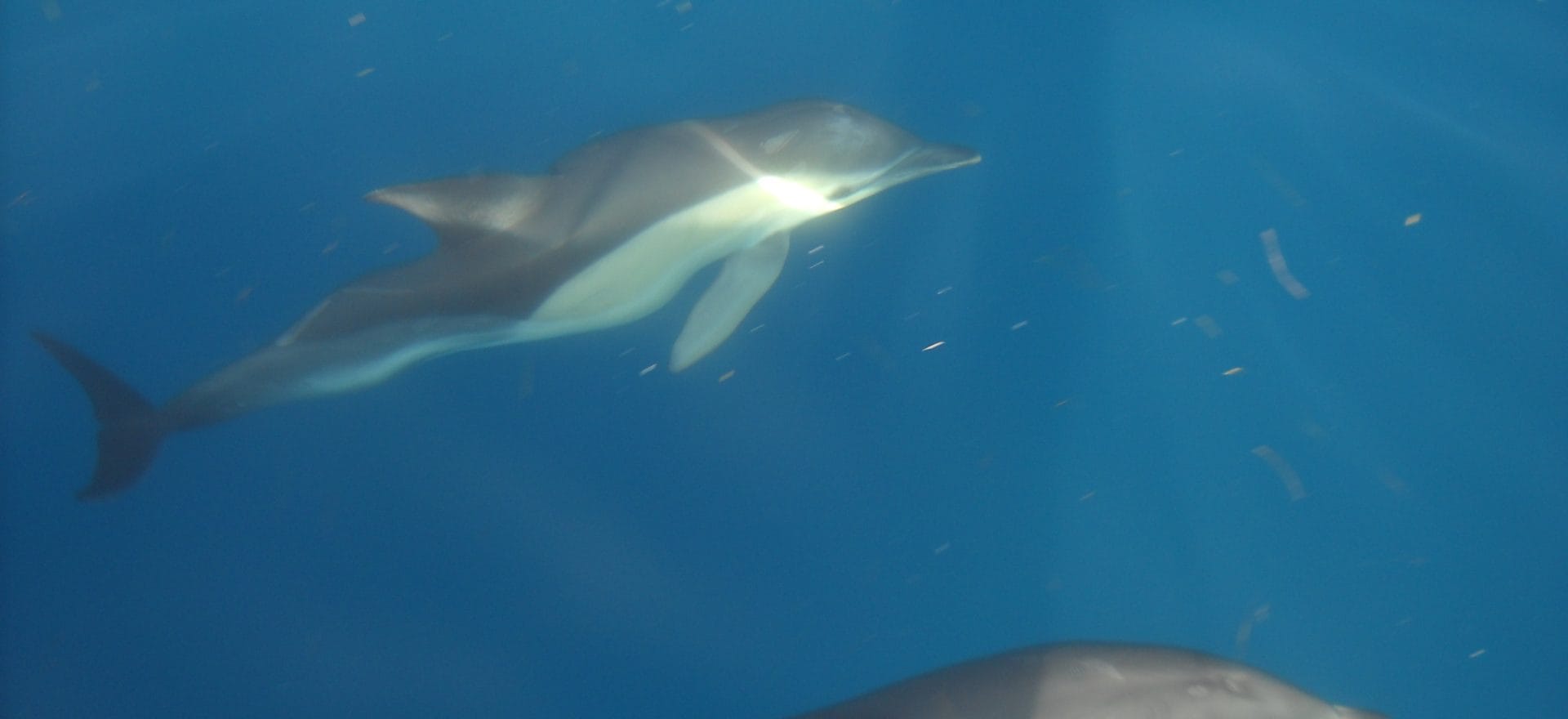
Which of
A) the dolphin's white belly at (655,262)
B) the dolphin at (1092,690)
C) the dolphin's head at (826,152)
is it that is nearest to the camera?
the dolphin at (1092,690)

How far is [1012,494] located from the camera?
479 cm

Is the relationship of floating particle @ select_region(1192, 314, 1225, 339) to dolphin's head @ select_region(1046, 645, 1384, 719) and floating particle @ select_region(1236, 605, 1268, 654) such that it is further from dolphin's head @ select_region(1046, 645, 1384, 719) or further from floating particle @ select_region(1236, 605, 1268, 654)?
dolphin's head @ select_region(1046, 645, 1384, 719)

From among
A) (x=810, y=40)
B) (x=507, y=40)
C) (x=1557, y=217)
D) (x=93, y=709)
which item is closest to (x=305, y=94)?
(x=507, y=40)

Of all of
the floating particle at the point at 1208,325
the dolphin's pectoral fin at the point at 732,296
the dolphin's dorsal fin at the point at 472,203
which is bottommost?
the floating particle at the point at 1208,325

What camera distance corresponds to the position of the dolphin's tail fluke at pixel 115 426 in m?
4.06

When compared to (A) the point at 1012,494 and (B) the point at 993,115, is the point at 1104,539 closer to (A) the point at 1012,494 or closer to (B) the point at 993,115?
(A) the point at 1012,494

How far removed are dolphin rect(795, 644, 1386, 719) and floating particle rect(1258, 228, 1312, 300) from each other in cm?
268

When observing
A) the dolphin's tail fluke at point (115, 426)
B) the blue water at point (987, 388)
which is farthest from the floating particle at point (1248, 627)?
the dolphin's tail fluke at point (115, 426)

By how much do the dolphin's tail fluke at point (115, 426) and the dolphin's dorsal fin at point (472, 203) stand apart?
1.49 meters

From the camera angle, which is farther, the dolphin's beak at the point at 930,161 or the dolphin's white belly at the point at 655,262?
the dolphin's beak at the point at 930,161

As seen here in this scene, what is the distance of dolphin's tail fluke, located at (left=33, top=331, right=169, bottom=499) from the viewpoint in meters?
4.06

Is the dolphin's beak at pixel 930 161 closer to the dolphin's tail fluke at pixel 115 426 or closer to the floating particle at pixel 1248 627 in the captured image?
the floating particle at pixel 1248 627

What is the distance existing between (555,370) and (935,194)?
2135mm

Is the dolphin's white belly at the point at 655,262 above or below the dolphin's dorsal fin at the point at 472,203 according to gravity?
below
